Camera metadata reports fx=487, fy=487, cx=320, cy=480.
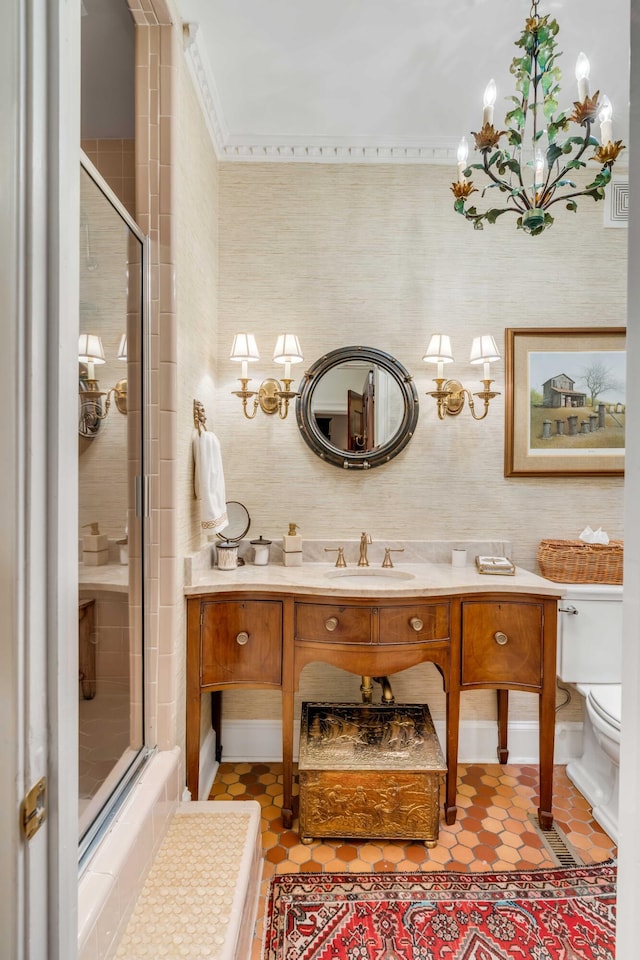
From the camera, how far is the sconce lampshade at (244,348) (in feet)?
7.02

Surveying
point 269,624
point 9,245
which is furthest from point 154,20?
point 269,624

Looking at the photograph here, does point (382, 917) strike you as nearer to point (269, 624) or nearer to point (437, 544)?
point (269, 624)

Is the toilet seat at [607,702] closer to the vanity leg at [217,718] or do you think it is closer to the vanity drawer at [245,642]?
the vanity drawer at [245,642]

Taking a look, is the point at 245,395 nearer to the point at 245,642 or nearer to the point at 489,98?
the point at 245,642

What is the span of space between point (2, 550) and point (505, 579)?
1805mm

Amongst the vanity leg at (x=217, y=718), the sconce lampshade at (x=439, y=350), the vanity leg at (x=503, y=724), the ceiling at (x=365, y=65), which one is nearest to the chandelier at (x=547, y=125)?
the ceiling at (x=365, y=65)

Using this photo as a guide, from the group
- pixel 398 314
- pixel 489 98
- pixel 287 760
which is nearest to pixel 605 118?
pixel 489 98

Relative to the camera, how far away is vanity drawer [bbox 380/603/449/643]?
1799 millimetres

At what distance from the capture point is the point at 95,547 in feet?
3.98

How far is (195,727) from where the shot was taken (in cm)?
179

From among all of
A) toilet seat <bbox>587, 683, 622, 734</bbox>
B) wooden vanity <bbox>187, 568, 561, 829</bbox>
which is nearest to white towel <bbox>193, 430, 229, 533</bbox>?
wooden vanity <bbox>187, 568, 561, 829</bbox>

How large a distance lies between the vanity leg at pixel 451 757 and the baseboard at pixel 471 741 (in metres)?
0.44

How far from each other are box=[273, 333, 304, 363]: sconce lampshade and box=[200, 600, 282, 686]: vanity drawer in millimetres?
1060

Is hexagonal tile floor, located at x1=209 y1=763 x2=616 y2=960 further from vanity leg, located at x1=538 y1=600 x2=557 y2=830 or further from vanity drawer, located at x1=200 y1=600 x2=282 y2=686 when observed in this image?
vanity drawer, located at x1=200 y1=600 x2=282 y2=686
